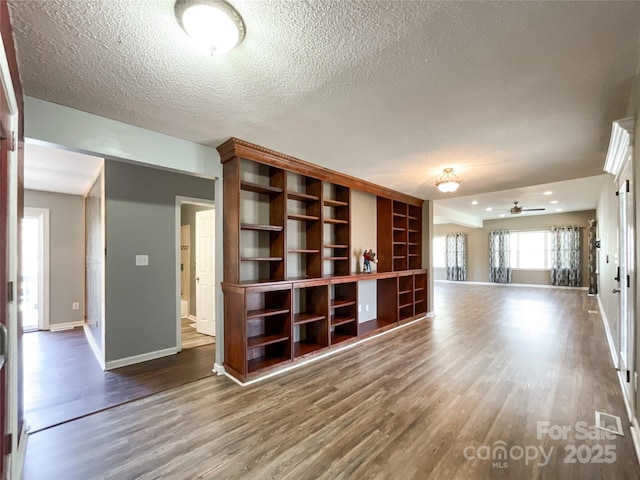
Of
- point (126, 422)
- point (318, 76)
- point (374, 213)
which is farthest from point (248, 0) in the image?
point (374, 213)

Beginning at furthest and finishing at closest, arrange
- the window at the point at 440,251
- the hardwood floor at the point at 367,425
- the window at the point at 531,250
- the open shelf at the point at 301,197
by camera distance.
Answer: the window at the point at 440,251 < the window at the point at 531,250 < the open shelf at the point at 301,197 < the hardwood floor at the point at 367,425

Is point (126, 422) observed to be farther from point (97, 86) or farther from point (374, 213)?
point (374, 213)

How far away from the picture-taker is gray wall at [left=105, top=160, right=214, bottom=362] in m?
3.48

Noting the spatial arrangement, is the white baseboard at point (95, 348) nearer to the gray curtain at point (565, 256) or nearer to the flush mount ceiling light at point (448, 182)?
the flush mount ceiling light at point (448, 182)

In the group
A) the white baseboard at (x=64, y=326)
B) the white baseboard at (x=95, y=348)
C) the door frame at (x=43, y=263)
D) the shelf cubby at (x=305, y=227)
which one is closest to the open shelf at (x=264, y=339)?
the shelf cubby at (x=305, y=227)

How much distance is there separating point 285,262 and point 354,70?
2184 millimetres

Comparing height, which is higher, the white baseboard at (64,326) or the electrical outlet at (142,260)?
the electrical outlet at (142,260)

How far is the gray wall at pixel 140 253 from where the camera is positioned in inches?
137

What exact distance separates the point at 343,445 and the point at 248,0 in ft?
8.67

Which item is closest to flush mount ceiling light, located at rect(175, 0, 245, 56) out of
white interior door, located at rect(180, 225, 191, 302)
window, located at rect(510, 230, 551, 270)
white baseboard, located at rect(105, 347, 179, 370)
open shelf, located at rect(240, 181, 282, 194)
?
open shelf, located at rect(240, 181, 282, 194)

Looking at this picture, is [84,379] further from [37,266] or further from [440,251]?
[440,251]

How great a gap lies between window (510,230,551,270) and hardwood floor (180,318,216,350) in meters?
11.6

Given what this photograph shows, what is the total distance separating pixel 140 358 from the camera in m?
3.61

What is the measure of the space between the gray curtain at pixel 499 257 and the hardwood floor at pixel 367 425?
8479 millimetres
